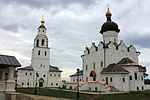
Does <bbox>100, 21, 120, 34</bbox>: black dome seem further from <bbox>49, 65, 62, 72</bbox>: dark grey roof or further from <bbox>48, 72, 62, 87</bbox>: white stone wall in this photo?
<bbox>48, 72, 62, 87</bbox>: white stone wall

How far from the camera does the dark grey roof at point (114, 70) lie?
39250 millimetres

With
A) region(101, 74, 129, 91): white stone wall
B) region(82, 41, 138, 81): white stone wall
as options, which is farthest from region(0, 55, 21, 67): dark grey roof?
region(82, 41, 138, 81): white stone wall

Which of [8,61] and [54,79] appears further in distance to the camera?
[54,79]

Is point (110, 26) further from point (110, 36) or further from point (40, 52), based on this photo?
point (40, 52)

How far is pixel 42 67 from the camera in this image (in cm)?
6006

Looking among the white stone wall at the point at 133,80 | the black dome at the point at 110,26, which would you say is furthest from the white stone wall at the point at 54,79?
the white stone wall at the point at 133,80

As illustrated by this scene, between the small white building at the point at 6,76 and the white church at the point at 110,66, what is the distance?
17386mm

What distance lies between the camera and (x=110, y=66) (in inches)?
1661

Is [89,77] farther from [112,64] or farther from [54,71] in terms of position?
[54,71]

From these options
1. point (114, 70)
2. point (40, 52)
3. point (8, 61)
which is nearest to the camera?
point (8, 61)

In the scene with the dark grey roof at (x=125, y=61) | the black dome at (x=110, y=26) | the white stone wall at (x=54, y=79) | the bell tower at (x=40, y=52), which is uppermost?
the black dome at (x=110, y=26)

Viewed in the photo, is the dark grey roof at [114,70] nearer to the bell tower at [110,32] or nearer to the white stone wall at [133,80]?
the white stone wall at [133,80]

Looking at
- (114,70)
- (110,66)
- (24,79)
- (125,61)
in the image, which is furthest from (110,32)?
(24,79)

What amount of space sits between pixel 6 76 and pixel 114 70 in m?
25.8
